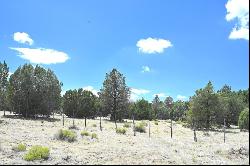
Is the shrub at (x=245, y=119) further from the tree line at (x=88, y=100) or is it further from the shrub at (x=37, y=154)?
the tree line at (x=88, y=100)

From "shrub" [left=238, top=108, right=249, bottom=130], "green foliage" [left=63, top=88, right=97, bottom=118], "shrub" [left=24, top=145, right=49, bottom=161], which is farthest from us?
"green foliage" [left=63, top=88, right=97, bottom=118]

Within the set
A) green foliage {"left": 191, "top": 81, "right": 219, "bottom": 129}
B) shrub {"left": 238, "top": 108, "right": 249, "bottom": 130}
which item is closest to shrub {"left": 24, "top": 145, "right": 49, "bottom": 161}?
shrub {"left": 238, "top": 108, "right": 249, "bottom": 130}

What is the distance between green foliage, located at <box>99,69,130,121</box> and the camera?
79.9 meters

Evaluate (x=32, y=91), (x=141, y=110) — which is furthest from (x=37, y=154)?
(x=141, y=110)

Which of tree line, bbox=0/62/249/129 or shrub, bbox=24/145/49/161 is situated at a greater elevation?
tree line, bbox=0/62/249/129

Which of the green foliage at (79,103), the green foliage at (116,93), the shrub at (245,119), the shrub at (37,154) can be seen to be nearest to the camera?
the shrub at (245,119)

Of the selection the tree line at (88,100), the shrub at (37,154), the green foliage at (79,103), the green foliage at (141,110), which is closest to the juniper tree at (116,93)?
the tree line at (88,100)

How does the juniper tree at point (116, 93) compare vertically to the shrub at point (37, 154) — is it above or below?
above

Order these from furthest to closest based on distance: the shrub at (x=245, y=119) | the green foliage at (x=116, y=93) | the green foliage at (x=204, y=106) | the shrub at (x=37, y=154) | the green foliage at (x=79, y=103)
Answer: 1. the green foliage at (x=79, y=103)
2. the green foliage at (x=116, y=93)
3. the green foliage at (x=204, y=106)
4. the shrub at (x=37, y=154)
5. the shrub at (x=245, y=119)

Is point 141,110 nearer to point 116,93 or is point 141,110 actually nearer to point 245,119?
point 116,93

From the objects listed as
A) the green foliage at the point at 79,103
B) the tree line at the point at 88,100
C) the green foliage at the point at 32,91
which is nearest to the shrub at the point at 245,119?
the tree line at the point at 88,100

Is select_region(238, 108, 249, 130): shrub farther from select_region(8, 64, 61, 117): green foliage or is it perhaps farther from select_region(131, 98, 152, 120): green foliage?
select_region(131, 98, 152, 120): green foliage

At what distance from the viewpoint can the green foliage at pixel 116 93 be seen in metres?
79.9

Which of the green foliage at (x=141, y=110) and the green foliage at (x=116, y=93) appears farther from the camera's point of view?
the green foliage at (x=141, y=110)
